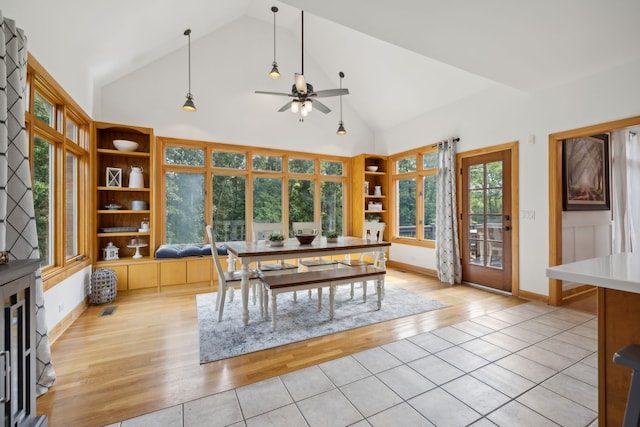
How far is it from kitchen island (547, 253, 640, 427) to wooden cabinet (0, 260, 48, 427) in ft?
7.63

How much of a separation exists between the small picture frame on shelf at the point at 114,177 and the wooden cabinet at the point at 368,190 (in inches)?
165

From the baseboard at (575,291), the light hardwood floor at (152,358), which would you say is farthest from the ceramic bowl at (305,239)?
the baseboard at (575,291)

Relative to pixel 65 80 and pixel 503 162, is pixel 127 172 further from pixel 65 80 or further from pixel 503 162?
pixel 503 162

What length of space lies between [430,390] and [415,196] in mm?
4225

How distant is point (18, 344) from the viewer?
1.32m

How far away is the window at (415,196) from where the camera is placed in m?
5.36

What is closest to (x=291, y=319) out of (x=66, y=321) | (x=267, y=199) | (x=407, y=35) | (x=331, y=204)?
(x=66, y=321)

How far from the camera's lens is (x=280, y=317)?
3.20 meters

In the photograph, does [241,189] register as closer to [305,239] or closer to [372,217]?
[305,239]

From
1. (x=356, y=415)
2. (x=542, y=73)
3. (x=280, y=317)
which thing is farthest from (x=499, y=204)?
(x=356, y=415)

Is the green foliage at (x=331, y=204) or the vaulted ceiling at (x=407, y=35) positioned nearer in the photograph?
the vaulted ceiling at (x=407, y=35)

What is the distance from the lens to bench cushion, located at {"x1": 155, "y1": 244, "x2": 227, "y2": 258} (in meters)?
4.20

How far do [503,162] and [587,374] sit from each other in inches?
114

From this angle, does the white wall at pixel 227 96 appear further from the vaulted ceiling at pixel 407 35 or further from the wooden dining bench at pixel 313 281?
the wooden dining bench at pixel 313 281
